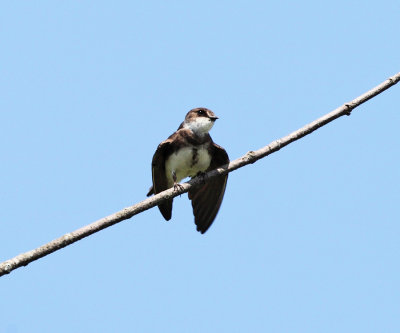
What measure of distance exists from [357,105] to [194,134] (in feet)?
11.1

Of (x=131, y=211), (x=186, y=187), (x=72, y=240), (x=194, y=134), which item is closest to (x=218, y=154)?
(x=194, y=134)

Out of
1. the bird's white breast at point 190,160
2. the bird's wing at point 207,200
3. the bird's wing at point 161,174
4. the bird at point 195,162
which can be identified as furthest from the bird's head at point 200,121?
the bird's wing at point 207,200

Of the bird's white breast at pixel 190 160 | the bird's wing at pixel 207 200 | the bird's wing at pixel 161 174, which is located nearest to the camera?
the bird's white breast at pixel 190 160

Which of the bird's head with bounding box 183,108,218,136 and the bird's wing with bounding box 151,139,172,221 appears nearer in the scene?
the bird's head with bounding box 183,108,218,136

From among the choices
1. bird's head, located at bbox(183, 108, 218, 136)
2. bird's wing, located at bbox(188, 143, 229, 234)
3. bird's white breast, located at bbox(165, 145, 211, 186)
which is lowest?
bird's wing, located at bbox(188, 143, 229, 234)

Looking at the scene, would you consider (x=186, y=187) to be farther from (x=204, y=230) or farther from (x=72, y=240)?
(x=204, y=230)

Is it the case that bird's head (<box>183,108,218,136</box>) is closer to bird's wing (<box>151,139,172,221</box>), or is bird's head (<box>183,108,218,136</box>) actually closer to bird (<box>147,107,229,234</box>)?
bird (<box>147,107,229,234</box>)

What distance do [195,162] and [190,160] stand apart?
2.7 inches

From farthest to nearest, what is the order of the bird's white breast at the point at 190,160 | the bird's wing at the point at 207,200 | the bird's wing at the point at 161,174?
the bird's wing at the point at 207,200 → the bird's wing at the point at 161,174 → the bird's white breast at the point at 190,160

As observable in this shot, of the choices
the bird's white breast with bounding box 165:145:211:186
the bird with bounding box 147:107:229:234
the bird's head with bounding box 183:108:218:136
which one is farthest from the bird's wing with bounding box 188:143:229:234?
the bird's head with bounding box 183:108:218:136

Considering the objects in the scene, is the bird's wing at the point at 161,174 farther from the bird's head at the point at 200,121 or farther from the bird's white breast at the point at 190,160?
the bird's head at the point at 200,121

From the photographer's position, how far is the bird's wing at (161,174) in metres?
9.40

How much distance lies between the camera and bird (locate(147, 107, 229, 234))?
9.15 m

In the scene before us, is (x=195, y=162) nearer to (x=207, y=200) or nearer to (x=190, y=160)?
(x=190, y=160)
